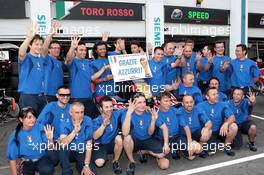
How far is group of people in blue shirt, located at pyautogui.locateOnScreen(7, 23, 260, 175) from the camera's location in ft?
16.1

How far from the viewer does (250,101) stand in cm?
655

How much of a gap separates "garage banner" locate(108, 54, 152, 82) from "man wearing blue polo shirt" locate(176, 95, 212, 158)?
1438 millimetres

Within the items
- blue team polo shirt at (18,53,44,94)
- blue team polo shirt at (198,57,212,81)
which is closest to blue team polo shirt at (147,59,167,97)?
blue team polo shirt at (198,57,212,81)

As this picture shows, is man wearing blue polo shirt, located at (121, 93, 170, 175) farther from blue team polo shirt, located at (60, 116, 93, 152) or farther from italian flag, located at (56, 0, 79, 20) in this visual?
italian flag, located at (56, 0, 79, 20)

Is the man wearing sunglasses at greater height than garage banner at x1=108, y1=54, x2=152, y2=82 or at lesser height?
lesser

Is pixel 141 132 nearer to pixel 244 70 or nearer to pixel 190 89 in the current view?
pixel 190 89

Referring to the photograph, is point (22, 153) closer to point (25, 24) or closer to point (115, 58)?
point (115, 58)

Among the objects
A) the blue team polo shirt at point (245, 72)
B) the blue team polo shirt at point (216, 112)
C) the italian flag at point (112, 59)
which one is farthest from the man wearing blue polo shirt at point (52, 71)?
the blue team polo shirt at point (245, 72)

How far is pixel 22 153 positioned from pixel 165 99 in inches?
90.9

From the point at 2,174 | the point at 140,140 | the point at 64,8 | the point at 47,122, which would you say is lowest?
the point at 2,174

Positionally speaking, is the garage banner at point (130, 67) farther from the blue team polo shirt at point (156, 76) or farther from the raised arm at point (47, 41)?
the raised arm at point (47, 41)

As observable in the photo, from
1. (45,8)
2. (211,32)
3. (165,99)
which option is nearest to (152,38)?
(211,32)

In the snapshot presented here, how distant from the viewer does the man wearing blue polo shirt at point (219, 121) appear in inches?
236

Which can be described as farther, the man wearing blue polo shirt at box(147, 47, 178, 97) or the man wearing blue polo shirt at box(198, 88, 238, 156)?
the man wearing blue polo shirt at box(147, 47, 178, 97)
